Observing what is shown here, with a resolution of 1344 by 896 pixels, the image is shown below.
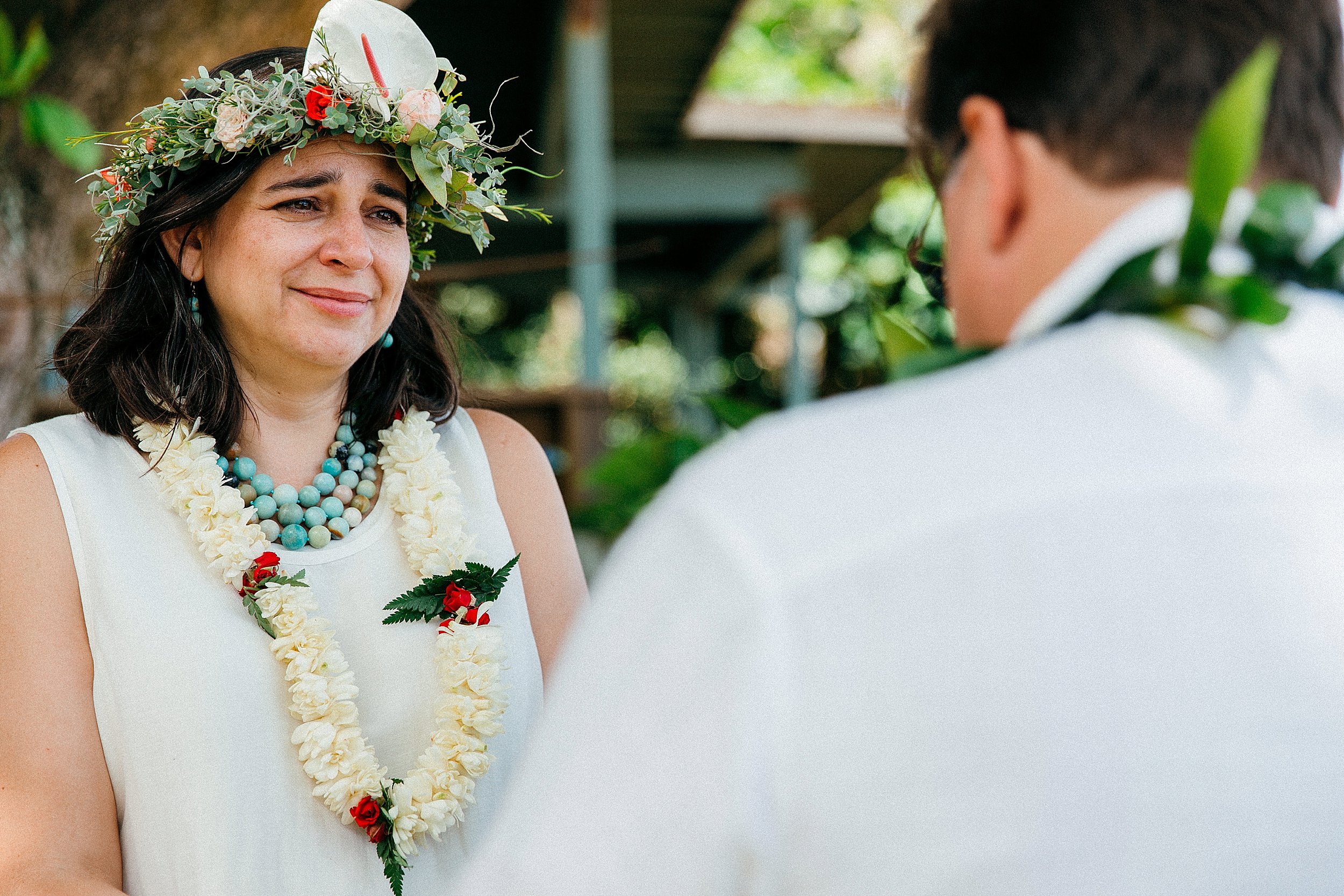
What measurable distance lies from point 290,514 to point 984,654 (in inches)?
58.3

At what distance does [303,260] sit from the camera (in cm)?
193

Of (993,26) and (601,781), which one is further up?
(993,26)

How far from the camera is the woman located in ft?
5.60

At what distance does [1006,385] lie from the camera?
85 centimetres

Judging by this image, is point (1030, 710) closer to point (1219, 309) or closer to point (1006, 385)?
point (1006, 385)

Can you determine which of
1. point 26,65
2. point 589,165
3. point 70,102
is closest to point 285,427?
point 26,65

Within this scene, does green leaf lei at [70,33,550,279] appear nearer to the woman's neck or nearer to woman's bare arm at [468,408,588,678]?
the woman's neck

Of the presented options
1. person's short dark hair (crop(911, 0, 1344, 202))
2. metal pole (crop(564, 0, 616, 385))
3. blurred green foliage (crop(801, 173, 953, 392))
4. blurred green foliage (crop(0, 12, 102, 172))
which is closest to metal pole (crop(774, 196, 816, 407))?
blurred green foliage (crop(801, 173, 953, 392))

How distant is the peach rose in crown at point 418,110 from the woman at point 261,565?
0.9 inches

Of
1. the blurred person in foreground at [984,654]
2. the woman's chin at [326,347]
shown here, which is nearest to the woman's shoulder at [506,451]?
the woman's chin at [326,347]

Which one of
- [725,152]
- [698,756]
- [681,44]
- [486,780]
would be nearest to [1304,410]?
[698,756]

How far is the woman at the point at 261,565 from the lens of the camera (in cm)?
171

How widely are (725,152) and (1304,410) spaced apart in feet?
26.6

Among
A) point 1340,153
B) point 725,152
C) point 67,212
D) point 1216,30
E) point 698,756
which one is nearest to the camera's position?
point 698,756
